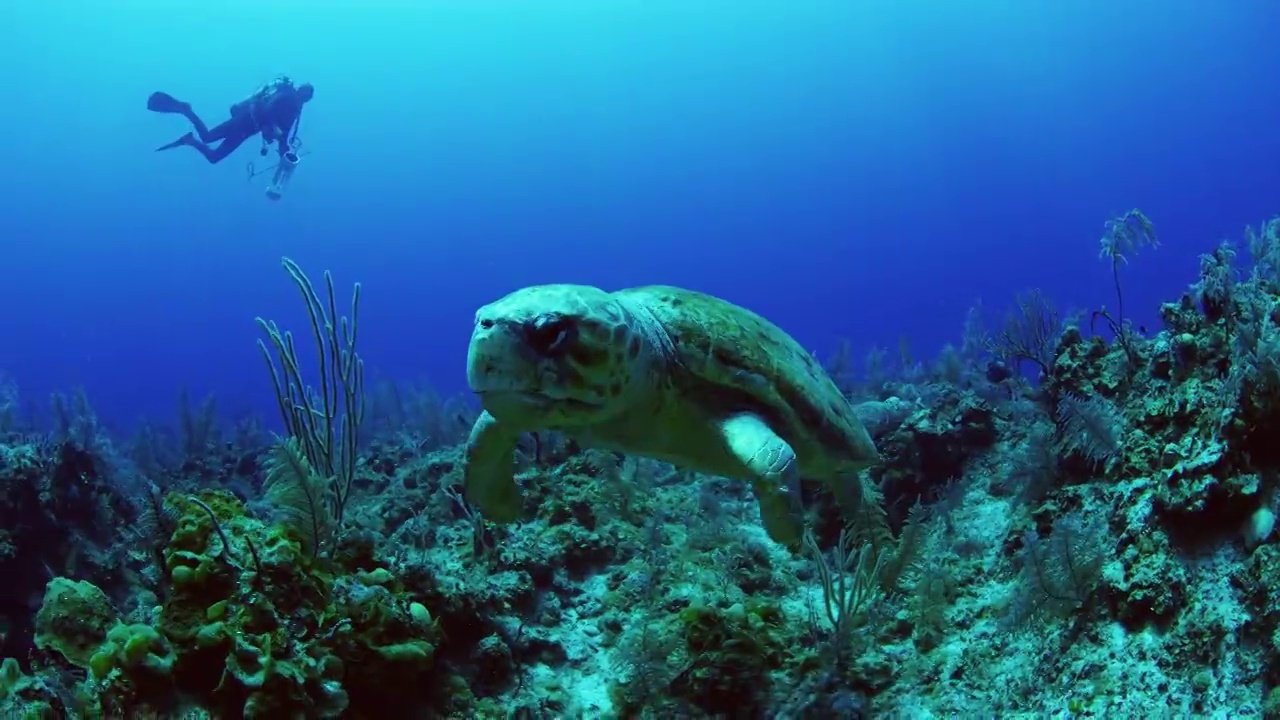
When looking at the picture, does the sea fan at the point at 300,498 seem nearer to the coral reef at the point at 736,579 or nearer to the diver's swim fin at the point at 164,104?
the coral reef at the point at 736,579

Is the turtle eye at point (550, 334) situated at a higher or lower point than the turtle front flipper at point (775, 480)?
higher

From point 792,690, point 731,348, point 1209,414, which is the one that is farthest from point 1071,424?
point 792,690

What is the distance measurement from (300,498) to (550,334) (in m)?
1.63

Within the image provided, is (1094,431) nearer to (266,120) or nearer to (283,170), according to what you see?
(283,170)

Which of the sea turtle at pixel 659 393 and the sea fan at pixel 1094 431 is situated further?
the sea fan at pixel 1094 431

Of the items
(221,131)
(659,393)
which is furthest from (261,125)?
(659,393)

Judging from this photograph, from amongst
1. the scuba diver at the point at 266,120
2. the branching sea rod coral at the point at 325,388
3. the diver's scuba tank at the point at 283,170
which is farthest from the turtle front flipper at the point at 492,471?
the scuba diver at the point at 266,120

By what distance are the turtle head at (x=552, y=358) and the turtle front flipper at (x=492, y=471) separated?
420 millimetres

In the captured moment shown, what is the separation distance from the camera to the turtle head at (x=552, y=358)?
329cm

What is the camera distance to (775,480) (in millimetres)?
3652

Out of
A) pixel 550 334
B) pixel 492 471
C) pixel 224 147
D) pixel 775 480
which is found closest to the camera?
pixel 550 334

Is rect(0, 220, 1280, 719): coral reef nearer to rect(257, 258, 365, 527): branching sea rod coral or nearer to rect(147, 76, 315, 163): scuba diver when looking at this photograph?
rect(257, 258, 365, 527): branching sea rod coral

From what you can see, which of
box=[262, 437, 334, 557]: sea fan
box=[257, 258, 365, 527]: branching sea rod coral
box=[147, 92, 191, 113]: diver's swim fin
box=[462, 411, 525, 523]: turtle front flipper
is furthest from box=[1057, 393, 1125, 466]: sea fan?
box=[147, 92, 191, 113]: diver's swim fin

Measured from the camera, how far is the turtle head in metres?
3.29
